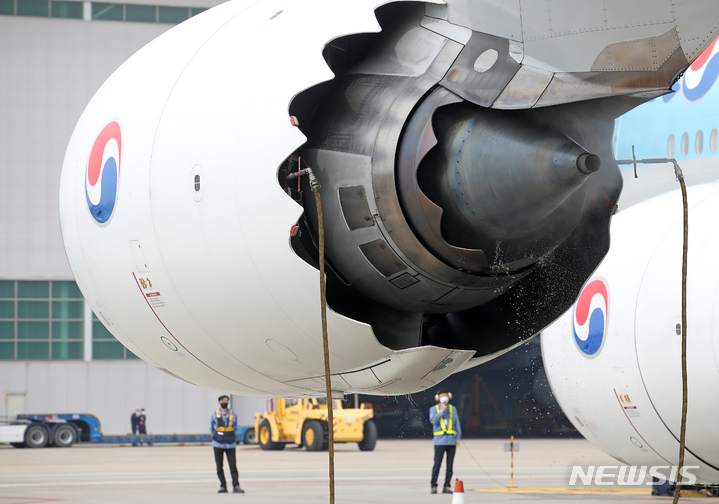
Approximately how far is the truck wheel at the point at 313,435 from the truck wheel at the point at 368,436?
1.64 metres

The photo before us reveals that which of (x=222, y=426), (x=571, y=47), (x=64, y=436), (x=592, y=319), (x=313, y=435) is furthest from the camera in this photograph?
(x=64, y=436)

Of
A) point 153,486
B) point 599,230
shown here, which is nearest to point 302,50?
point 599,230

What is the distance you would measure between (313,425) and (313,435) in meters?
0.38

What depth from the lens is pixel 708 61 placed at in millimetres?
10055

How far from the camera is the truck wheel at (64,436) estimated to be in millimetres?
39281

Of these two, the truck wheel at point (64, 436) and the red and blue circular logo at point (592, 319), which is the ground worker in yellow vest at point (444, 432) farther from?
the truck wheel at point (64, 436)

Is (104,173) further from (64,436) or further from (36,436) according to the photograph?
(64,436)

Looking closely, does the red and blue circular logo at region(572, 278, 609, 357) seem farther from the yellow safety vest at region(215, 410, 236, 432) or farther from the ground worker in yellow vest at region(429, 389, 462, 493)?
the yellow safety vest at region(215, 410, 236, 432)

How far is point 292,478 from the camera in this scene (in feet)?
68.7

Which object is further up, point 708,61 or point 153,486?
point 708,61

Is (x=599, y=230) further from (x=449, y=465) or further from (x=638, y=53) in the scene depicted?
(x=449, y=465)

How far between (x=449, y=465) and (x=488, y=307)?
40.0 ft

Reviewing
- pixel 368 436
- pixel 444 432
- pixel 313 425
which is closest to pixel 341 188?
pixel 444 432

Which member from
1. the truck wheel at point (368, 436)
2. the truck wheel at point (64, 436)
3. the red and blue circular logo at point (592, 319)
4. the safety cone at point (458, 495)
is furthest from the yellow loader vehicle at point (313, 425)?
the red and blue circular logo at point (592, 319)
